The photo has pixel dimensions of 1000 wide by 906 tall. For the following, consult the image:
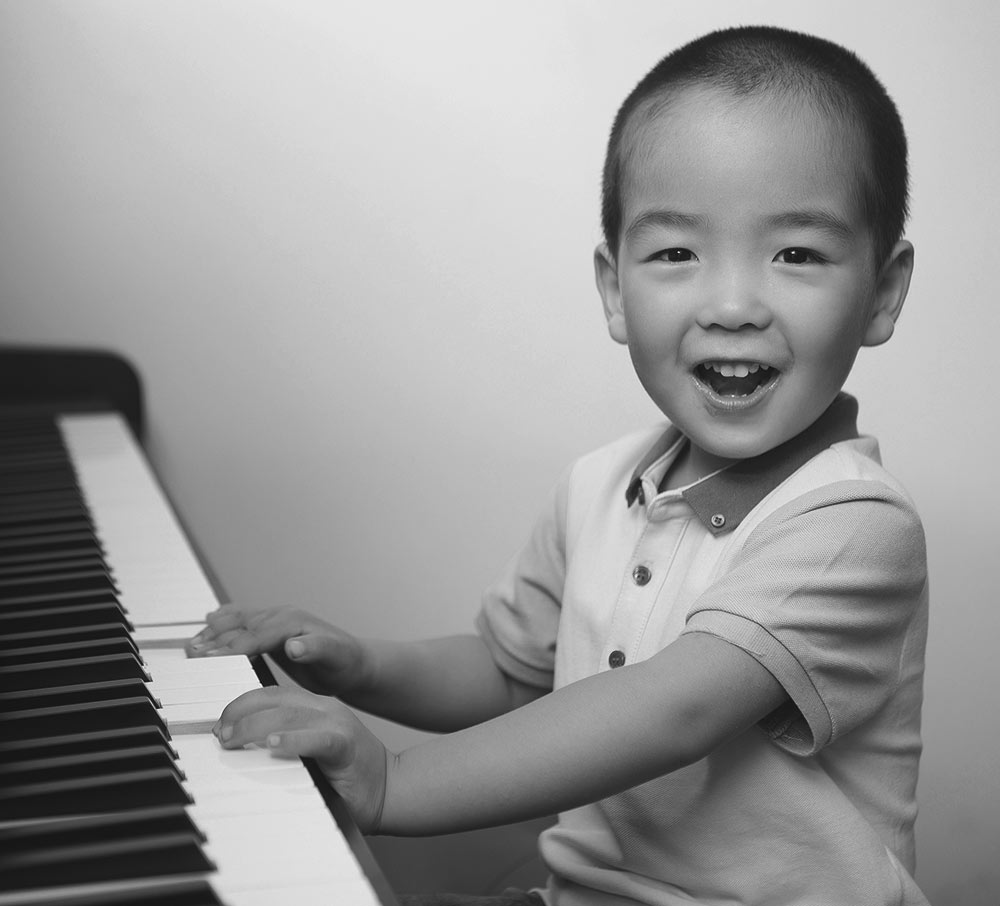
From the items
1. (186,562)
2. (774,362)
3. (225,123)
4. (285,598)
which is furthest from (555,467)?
(774,362)

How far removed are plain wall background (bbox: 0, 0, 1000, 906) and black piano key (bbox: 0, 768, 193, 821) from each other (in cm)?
114

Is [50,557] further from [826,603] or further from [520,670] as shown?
[826,603]

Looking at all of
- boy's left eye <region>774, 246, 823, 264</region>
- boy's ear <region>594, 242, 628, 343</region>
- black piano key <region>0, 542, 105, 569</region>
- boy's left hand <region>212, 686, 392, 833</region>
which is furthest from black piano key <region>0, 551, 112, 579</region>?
boy's left eye <region>774, 246, 823, 264</region>

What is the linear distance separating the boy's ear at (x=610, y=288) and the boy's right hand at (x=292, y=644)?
1.09 ft

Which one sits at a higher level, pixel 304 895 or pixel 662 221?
pixel 662 221

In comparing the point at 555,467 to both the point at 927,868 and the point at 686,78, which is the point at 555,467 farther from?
the point at 686,78

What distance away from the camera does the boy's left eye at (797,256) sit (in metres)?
0.94

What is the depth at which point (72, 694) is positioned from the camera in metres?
0.78

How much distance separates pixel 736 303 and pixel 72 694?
19.6 inches

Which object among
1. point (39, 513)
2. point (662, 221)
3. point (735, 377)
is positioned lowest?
point (39, 513)

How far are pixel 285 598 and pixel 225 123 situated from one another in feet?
2.06

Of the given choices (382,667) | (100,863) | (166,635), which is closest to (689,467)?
(382,667)

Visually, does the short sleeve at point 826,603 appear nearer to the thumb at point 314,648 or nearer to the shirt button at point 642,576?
the shirt button at point 642,576

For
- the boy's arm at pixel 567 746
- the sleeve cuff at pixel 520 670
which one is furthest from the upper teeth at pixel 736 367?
the sleeve cuff at pixel 520 670
